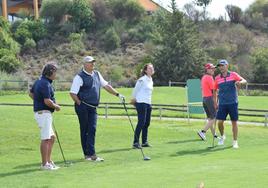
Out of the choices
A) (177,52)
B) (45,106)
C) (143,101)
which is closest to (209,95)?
(143,101)

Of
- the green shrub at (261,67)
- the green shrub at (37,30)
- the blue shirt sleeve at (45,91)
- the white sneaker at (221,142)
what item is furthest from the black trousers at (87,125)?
the green shrub at (37,30)

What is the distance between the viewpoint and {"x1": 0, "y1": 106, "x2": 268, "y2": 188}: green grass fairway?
9344 mm

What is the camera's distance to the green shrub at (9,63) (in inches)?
2359

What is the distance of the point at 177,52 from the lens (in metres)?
63.6

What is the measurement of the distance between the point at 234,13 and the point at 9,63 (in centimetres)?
3631

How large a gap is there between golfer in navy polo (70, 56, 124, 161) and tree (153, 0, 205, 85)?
47.7 m

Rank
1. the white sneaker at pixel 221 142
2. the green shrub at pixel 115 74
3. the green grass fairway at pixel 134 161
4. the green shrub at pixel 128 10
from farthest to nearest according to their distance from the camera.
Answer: the green shrub at pixel 128 10 < the green shrub at pixel 115 74 < the white sneaker at pixel 221 142 < the green grass fairway at pixel 134 161

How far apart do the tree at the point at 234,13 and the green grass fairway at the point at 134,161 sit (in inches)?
2577

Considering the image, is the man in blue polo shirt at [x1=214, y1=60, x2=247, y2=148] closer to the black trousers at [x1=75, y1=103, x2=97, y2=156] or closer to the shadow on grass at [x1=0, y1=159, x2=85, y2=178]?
the black trousers at [x1=75, y1=103, x2=97, y2=156]

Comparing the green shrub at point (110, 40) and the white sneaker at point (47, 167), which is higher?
the green shrub at point (110, 40)

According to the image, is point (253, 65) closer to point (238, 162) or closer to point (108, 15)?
point (108, 15)

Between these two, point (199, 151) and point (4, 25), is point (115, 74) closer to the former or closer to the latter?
point (4, 25)

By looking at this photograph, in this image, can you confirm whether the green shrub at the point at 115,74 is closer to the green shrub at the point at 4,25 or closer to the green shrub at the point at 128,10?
the green shrub at the point at 4,25

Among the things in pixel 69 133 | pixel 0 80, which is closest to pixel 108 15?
pixel 0 80
